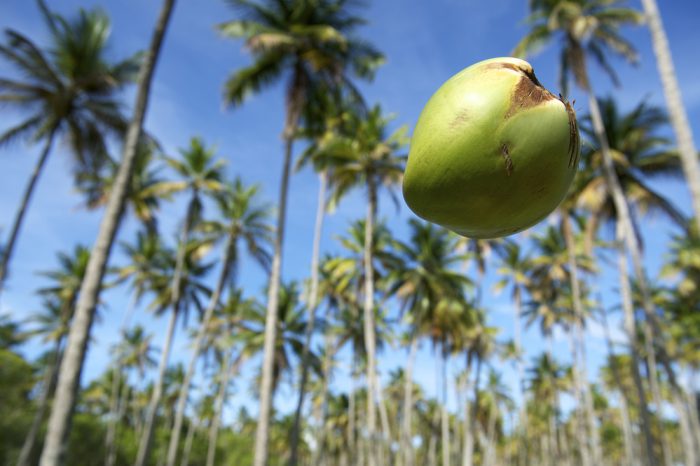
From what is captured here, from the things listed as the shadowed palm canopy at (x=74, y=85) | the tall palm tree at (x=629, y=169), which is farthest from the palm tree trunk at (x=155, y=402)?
the tall palm tree at (x=629, y=169)

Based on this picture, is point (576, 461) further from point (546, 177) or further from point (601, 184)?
point (546, 177)

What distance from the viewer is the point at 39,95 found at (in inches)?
529

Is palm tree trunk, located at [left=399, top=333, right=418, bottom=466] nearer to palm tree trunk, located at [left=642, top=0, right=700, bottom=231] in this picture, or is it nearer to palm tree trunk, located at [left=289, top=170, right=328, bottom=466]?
palm tree trunk, located at [left=289, top=170, right=328, bottom=466]

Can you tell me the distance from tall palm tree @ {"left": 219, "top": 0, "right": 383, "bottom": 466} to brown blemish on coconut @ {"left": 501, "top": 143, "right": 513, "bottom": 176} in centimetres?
1336

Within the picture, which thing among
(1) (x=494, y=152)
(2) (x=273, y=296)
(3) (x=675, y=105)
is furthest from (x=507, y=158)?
(2) (x=273, y=296)

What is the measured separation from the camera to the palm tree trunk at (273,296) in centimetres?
1161

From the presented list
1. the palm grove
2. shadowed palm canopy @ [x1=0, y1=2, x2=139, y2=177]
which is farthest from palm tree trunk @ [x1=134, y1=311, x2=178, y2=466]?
shadowed palm canopy @ [x1=0, y1=2, x2=139, y2=177]

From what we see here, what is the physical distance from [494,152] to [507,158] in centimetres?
2

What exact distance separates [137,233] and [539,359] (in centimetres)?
3376

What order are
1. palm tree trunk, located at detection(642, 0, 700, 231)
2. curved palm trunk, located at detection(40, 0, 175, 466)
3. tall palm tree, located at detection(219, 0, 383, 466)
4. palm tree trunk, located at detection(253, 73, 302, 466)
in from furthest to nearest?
tall palm tree, located at detection(219, 0, 383, 466) < palm tree trunk, located at detection(253, 73, 302, 466) < palm tree trunk, located at detection(642, 0, 700, 231) < curved palm trunk, located at detection(40, 0, 175, 466)

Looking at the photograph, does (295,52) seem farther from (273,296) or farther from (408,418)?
(408,418)

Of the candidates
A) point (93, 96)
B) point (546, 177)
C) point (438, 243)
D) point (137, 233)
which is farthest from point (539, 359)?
point (546, 177)

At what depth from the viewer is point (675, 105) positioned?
802cm

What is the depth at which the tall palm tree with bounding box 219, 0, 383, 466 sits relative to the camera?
572 inches
